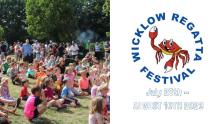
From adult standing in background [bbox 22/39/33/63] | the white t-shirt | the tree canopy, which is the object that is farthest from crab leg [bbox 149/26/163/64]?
the tree canopy

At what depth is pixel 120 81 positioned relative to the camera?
12.2 ft

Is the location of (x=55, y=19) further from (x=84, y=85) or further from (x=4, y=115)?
(x=4, y=115)

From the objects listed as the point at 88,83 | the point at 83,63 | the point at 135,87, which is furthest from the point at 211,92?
the point at 83,63

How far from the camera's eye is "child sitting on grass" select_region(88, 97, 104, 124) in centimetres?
801

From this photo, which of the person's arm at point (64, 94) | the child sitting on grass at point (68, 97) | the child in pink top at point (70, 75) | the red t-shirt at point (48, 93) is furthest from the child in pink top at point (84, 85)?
the red t-shirt at point (48, 93)

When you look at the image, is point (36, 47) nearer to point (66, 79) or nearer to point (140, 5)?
point (66, 79)

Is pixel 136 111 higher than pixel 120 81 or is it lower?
lower

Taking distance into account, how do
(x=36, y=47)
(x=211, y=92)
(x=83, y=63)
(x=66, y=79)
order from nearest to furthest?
(x=211, y=92)
(x=66, y=79)
(x=83, y=63)
(x=36, y=47)

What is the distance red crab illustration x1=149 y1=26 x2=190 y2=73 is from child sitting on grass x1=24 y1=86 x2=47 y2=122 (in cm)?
700

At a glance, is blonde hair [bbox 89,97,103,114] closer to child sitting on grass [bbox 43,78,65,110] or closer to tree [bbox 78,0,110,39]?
child sitting on grass [bbox 43,78,65,110]

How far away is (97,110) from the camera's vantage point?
814 centimetres

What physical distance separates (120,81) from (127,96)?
13cm

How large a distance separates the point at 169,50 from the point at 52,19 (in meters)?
42.8

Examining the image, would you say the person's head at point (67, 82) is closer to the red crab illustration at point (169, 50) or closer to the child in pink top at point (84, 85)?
the child in pink top at point (84, 85)
